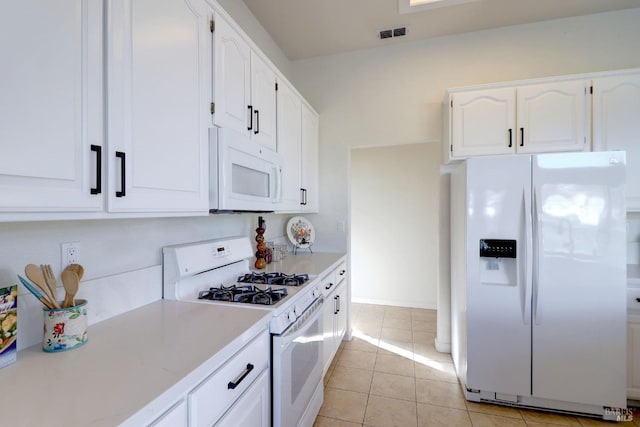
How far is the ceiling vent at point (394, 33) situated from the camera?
261 cm

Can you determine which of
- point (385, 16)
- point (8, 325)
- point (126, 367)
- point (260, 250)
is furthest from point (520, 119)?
point (8, 325)

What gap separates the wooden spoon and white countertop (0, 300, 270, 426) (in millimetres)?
153

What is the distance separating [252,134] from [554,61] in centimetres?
271

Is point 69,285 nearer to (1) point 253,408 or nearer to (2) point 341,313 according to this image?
(1) point 253,408

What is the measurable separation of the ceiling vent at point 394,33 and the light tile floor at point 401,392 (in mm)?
3023

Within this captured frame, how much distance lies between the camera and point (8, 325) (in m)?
0.83

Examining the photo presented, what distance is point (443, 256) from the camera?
275 centimetres

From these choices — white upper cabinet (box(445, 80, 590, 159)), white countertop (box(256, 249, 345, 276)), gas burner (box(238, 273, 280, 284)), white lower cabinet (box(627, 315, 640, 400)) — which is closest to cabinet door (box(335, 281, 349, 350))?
white countertop (box(256, 249, 345, 276))

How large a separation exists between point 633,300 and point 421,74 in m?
2.41

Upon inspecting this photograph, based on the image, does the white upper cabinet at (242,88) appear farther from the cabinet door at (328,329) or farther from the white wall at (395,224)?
the white wall at (395,224)

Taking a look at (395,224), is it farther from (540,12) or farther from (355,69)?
(540,12)

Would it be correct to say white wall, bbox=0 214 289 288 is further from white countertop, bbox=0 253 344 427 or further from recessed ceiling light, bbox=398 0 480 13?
recessed ceiling light, bbox=398 0 480 13

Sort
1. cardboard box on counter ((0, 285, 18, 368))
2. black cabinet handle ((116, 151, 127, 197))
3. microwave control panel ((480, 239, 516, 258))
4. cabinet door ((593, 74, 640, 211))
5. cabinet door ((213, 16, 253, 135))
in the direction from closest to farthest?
cardboard box on counter ((0, 285, 18, 368)) → black cabinet handle ((116, 151, 127, 197)) → cabinet door ((213, 16, 253, 135)) → microwave control panel ((480, 239, 516, 258)) → cabinet door ((593, 74, 640, 211))

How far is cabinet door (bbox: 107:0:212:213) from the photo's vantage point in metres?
0.91
